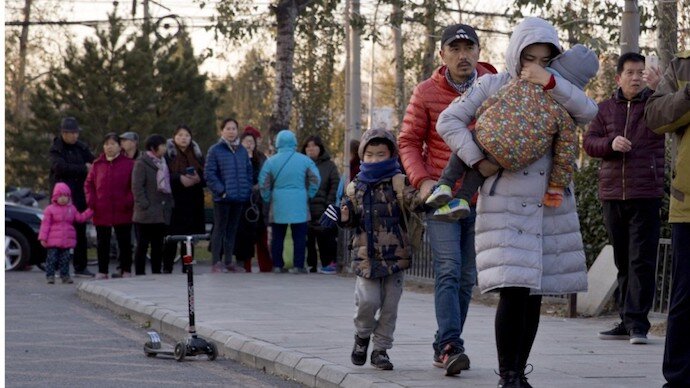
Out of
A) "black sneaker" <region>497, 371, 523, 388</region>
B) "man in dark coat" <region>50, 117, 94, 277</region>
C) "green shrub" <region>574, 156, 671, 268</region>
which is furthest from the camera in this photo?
"man in dark coat" <region>50, 117, 94, 277</region>

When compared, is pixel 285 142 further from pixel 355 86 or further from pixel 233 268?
pixel 355 86

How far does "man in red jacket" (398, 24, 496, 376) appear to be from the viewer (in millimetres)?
8359

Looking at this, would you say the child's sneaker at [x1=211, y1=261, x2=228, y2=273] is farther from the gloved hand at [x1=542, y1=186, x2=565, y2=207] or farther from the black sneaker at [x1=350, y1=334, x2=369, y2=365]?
the gloved hand at [x1=542, y1=186, x2=565, y2=207]

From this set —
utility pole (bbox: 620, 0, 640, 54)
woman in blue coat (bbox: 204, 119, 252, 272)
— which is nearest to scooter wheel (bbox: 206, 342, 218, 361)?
utility pole (bbox: 620, 0, 640, 54)

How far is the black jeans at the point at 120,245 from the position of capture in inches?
724

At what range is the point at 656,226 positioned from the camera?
1029 cm

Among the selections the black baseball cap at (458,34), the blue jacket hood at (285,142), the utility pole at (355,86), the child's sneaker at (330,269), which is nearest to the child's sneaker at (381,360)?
the black baseball cap at (458,34)

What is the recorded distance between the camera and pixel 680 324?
7.14 meters

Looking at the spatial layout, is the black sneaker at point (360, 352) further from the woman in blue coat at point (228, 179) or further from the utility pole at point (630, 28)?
the woman in blue coat at point (228, 179)

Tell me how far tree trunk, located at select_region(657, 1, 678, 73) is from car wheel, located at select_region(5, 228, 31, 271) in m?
9.77

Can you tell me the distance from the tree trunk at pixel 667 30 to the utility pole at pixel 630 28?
290 centimetres

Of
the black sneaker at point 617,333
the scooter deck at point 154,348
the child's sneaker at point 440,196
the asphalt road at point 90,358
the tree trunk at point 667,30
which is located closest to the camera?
the child's sneaker at point 440,196

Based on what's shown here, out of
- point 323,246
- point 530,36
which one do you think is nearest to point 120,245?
point 323,246

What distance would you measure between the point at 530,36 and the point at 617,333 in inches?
160
